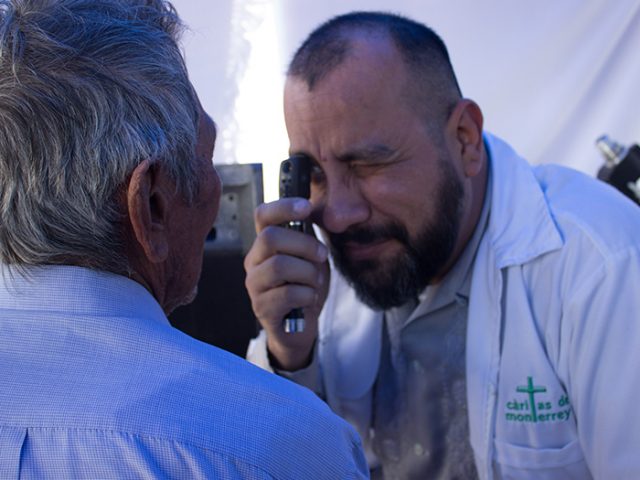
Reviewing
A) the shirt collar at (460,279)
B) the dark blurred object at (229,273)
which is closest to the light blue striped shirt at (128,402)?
the shirt collar at (460,279)

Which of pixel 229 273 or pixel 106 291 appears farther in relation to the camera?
pixel 229 273

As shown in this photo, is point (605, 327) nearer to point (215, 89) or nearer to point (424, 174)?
point (424, 174)

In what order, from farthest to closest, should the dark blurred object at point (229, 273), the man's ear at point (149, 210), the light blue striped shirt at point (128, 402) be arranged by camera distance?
1. the dark blurred object at point (229, 273)
2. the man's ear at point (149, 210)
3. the light blue striped shirt at point (128, 402)

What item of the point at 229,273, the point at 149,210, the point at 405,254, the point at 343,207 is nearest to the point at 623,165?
the point at 405,254

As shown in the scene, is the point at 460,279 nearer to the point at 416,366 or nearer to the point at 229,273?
the point at 416,366

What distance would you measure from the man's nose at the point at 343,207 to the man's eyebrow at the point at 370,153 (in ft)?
0.19

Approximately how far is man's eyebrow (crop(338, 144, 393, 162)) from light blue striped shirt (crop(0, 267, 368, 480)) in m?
0.74

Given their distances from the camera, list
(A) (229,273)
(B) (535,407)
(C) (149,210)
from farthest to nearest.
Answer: (A) (229,273) < (B) (535,407) < (C) (149,210)

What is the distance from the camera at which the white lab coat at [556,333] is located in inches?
45.6

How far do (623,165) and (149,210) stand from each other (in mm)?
1463

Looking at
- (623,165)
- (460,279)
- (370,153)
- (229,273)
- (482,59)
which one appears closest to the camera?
(370,153)

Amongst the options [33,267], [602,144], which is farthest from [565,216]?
[33,267]

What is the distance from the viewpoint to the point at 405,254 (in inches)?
56.2

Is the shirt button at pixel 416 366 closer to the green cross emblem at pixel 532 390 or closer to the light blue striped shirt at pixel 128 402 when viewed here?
the green cross emblem at pixel 532 390
